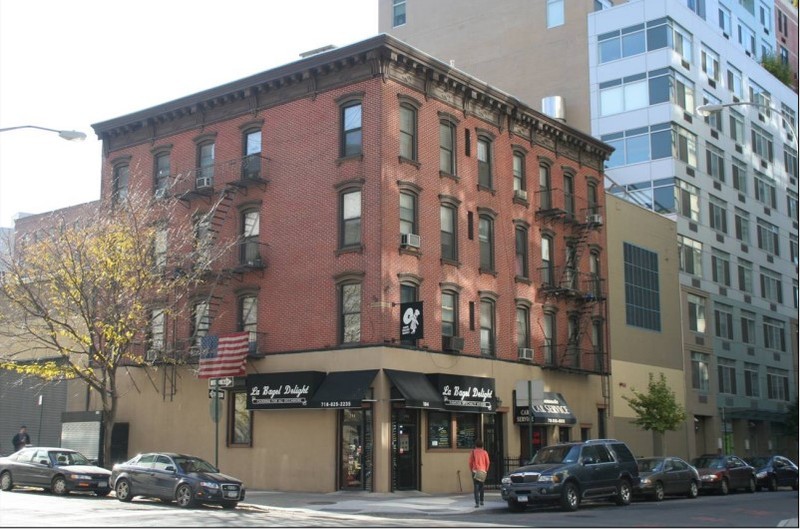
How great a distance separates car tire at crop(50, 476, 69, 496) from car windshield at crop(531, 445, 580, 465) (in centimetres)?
1333

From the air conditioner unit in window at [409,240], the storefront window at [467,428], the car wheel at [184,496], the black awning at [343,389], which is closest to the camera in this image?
the car wheel at [184,496]

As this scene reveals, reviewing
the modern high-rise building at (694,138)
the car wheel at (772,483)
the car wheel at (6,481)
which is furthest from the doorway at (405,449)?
the car wheel at (772,483)

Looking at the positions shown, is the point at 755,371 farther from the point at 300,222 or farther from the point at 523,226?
the point at 300,222

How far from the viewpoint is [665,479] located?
3102 centimetres

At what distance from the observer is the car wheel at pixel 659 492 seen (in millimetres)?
30375

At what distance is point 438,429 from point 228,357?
7678 mm

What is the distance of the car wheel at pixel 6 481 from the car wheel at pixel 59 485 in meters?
1.89

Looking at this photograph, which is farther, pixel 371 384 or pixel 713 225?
pixel 713 225

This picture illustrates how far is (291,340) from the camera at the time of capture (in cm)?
3338

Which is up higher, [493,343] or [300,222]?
[300,222]

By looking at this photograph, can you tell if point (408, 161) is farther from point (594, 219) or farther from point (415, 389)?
Answer: point (594, 219)

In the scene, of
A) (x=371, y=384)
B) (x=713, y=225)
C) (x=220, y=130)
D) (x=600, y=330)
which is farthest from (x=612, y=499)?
(x=713, y=225)

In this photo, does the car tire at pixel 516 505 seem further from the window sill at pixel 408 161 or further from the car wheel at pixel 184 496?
the window sill at pixel 408 161

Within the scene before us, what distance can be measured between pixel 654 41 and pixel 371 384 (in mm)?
31951
